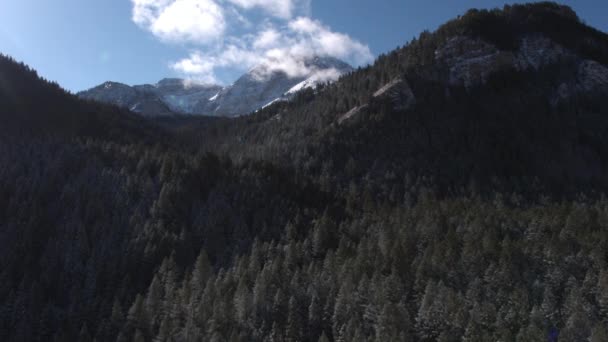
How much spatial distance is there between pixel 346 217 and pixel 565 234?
55468 millimetres

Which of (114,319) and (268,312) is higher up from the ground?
(268,312)

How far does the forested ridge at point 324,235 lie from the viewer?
74500 mm

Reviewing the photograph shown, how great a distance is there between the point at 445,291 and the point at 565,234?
30.7 m

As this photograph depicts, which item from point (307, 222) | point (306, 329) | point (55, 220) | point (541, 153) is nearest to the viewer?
point (306, 329)

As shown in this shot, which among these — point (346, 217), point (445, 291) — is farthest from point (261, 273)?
point (346, 217)

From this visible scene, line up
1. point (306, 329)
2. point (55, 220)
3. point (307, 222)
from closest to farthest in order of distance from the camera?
point (306, 329), point (307, 222), point (55, 220)

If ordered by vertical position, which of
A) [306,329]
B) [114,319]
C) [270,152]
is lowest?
[114,319]

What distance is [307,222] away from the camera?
431 feet

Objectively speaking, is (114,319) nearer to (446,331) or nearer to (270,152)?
(446,331)

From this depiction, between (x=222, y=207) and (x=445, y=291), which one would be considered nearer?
(x=445, y=291)

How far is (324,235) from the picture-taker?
363ft

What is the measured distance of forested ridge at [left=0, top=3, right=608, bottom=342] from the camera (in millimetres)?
74500

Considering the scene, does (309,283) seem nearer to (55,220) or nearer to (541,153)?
(55,220)

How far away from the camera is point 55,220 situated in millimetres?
140875
